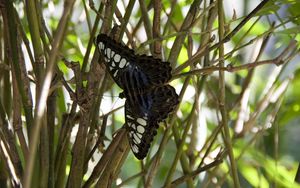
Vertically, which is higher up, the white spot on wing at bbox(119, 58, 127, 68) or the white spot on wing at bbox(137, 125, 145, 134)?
the white spot on wing at bbox(119, 58, 127, 68)

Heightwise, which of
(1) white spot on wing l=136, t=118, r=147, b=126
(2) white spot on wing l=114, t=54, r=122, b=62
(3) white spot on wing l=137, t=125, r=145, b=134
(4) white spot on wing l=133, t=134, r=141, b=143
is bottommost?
(4) white spot on wing l=133, t=134, r=141, b=143

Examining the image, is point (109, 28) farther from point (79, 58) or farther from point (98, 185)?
point (79, 58)

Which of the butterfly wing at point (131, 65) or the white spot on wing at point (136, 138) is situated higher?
the butterfly wing at point (131, 65)

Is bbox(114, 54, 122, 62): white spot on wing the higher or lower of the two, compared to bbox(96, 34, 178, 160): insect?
higher

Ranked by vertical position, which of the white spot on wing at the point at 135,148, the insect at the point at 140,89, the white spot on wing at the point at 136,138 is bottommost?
the white spot on wing at the point at 135,148

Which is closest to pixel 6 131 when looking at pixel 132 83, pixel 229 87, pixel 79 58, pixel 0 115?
→ pixel 0 115

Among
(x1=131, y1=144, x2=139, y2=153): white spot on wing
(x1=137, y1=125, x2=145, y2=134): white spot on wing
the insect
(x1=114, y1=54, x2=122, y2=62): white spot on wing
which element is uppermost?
(x1=114, y1=54, x2=122, y2=62): white spot on wing
